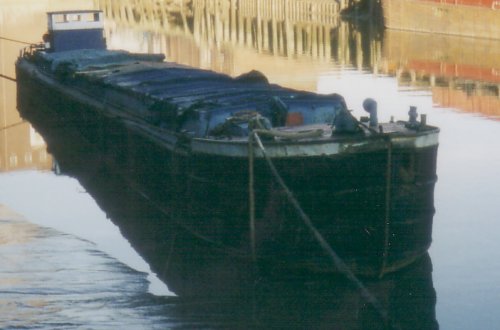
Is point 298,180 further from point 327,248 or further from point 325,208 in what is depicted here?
point 327,248

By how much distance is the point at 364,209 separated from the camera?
Result: 639 inches

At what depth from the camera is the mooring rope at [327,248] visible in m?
14.9

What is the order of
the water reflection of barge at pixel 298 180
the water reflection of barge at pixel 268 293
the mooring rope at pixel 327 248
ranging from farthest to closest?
1. the water reflection of barge at pixel 298 180
2. the water reflection of barge at pixel 268 293
3. the mooring rope at pixel 327 248

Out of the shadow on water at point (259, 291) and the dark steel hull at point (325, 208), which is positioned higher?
the dark steel hull at point (325, 208)

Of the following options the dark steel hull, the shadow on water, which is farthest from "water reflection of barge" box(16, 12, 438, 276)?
the shadow on water

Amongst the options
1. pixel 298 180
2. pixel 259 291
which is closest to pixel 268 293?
pixel 259 291

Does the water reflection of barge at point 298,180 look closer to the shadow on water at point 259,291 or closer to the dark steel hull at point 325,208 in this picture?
the dark steel hull at point 325,208

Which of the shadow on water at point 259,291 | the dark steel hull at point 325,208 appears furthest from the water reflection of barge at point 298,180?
the shadow on water at point 259,291

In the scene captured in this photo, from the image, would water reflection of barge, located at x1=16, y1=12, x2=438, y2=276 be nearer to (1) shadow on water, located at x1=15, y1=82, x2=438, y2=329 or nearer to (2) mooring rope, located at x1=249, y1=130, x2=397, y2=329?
(2) mooring rope, located at x1=249, y1=130, x2=397, y2=329

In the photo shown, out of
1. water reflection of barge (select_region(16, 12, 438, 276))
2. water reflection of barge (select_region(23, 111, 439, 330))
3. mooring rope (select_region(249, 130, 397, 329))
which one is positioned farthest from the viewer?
water reflection of barge (select_region(16, 12, 438, 276))

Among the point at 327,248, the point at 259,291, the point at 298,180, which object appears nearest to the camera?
the point at 327,248

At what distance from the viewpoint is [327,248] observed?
591 inches

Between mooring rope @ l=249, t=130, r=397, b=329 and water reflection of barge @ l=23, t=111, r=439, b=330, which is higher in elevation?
mooring rope @ l=249, t=130, r=397, b=329

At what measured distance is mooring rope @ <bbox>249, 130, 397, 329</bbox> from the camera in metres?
14.9
